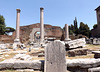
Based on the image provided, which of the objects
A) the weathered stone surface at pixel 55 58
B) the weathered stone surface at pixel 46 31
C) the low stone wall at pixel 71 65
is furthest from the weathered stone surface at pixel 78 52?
the weathered stone surface at pixel 46 31

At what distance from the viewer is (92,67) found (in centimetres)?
257

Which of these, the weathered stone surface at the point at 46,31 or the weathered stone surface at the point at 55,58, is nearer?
the weathered stone surface at the point at 55,58

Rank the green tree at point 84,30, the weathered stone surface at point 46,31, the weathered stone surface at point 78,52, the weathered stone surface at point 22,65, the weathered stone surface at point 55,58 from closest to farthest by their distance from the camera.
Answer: the weathered stone surface at point 55,58
the weathered stone surface at point 22,65
the weathered stone surface at point 78,52
the weathered stone surface at point 46,31
the green tree at point 84,30

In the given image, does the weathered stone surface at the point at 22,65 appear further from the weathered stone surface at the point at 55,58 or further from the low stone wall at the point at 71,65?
the weathered stone surface at the point at 55,58

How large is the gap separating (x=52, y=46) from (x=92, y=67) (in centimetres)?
151

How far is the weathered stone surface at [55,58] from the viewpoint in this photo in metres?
2.55

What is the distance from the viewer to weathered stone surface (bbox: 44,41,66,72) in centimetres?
255

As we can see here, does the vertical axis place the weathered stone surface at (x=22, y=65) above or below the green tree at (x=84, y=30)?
below

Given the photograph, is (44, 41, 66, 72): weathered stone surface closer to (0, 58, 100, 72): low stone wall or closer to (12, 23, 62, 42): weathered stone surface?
(0, 58, 100, 72): low stone wall

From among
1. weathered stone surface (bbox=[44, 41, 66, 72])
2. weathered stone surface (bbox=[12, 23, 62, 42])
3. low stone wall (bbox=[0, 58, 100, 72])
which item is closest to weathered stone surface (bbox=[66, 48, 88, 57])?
low stone wall (bbox=[0, 58, 100, 72])

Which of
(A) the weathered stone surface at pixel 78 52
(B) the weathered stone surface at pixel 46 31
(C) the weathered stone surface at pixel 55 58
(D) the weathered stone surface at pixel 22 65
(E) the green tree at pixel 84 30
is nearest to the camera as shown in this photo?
(C) the weathered stone surface at pixel 55 58

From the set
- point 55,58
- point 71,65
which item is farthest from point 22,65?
point 71,65

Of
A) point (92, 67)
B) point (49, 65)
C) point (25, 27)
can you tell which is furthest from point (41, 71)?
point (25, 27)

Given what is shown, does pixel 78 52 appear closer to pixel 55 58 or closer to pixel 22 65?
pixel 55 58
